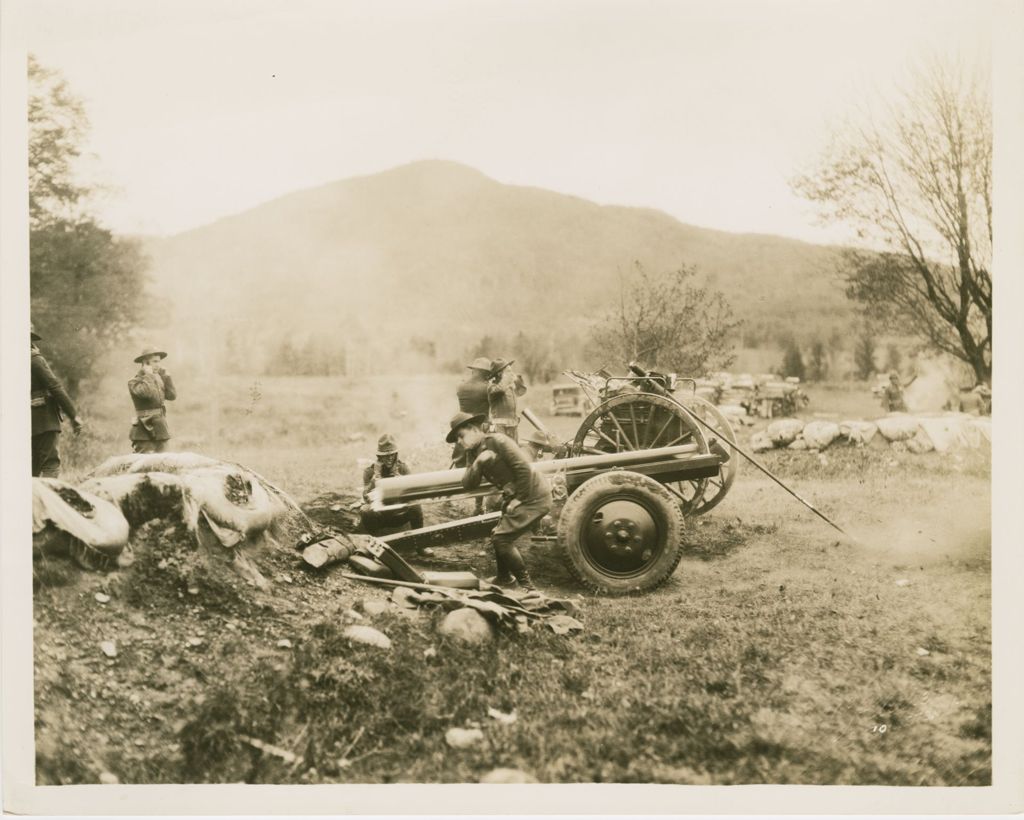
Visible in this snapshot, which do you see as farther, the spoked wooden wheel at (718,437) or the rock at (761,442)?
the rock at (761,442)

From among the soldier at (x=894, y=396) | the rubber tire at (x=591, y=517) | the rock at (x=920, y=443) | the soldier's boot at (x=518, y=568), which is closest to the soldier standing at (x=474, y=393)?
the soldier's boot at (x=518, y=568)

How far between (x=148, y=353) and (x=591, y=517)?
2.83 meters

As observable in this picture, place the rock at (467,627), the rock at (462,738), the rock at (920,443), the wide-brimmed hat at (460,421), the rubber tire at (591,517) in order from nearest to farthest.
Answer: the rock at (462,738)
the rock at (467,627)
the rubber tire at (591,517)
the wide-brimmed hat at (460,421)
the rock at (920,443)

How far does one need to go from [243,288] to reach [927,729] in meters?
4.70

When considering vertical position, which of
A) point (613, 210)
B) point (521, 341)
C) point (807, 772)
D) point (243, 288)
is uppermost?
point (613, 210)

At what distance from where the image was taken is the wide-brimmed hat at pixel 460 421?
509 cm

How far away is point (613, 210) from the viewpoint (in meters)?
5.30

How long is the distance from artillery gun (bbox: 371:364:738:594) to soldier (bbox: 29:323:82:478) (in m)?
1.95

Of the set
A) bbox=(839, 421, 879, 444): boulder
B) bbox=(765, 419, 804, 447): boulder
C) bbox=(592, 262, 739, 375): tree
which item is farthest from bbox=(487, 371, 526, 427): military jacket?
bbox=(839, 421, 879, 444): boulder

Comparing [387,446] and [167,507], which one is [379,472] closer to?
[387,446]

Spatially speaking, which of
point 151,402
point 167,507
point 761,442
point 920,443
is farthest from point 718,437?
point 151,402

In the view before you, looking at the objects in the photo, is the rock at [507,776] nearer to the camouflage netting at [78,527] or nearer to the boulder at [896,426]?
the camouflage netting at [78,527]

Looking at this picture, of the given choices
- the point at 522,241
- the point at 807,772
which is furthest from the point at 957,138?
the point at 807,772

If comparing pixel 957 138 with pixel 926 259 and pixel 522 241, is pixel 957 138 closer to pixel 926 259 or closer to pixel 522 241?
pixel 926 259
